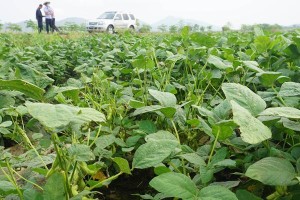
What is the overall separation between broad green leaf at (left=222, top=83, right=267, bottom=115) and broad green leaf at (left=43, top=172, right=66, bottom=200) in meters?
0.44

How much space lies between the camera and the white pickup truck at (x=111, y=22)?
1603cm

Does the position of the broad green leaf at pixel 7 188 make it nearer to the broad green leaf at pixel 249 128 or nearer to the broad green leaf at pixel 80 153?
the broad green leaf at pixel 80 153

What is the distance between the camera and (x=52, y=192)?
2.22ft

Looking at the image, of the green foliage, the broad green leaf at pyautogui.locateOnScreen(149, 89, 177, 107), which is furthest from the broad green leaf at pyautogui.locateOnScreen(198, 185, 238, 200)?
the broad green leaf at pyautogui.locateOnScreen(149, 89, 177, 107)

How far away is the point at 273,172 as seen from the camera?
659 millimetres

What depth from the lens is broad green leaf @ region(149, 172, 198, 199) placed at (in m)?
0.61

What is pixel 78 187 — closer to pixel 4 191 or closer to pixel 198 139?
pixel 4 191

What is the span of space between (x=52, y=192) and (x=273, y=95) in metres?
0.76

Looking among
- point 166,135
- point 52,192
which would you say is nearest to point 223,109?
point 166,135

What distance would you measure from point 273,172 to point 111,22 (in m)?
16.5

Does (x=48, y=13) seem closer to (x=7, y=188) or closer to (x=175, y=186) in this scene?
(x=7, y=188)

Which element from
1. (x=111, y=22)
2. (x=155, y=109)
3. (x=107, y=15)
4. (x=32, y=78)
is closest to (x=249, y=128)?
(x=155, y=109)

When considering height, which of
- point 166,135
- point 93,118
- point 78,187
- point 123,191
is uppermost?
point 93,118

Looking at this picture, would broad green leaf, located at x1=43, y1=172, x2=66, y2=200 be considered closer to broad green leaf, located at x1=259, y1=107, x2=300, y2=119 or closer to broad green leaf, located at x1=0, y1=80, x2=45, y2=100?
broad green leaf, located at x1=0, y1=80, x2=45, y2=100
